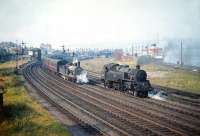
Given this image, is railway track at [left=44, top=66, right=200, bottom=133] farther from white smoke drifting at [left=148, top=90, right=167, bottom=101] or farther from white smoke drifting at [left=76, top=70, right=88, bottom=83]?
white smoke drifting at [left=76, top=70, right=88, bottom=83]

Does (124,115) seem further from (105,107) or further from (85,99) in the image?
(85,99)

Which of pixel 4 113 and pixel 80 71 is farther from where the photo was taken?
pixel 80 71

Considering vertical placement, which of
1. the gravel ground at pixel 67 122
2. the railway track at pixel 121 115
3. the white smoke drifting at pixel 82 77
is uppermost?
the white smoke drifting at pixel 82 77

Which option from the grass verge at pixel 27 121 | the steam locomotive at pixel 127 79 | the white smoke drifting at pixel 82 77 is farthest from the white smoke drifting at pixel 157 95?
the white smoke drifting at pixel 82 77

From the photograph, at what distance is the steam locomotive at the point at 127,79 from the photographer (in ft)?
93.7

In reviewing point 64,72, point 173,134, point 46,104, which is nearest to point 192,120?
point 173,134

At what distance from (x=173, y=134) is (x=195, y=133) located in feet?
4.33

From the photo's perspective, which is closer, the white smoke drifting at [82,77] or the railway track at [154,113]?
the railway track at [154,113]

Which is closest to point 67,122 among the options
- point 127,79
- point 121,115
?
point 121,115

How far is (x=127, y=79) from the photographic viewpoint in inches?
1196

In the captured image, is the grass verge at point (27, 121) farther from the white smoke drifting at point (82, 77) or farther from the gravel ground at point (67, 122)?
the white smoke drifting at point (82, 77)

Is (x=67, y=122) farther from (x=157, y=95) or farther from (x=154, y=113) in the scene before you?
(x=157, y=95)

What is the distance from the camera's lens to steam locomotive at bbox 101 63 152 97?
28.6 metres

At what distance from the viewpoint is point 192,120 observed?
61.0ft
